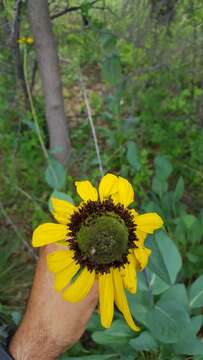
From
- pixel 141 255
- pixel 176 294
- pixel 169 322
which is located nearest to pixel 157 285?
pixel 176 294

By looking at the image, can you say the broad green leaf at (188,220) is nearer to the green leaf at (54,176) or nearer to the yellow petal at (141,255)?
the green leaf at (54,176)

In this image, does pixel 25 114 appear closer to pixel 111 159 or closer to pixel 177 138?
pixel 111 159

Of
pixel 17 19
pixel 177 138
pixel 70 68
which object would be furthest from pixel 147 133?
pixel 17 19

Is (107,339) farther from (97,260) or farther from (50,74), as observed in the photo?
(50,74)

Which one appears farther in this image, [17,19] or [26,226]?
[26,226]

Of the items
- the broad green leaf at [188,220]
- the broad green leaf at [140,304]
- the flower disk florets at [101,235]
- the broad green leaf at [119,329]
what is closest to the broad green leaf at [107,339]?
the broad green leaf at [119,329]
